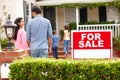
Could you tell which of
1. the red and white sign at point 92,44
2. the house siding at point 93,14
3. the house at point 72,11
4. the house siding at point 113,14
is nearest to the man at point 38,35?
the red and white sign at point 92,44

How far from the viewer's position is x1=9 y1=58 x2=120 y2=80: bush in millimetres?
6746

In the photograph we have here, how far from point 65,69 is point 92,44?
0.80 metres

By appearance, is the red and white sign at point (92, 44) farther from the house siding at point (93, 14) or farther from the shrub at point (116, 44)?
the house siding at point (93, 14)

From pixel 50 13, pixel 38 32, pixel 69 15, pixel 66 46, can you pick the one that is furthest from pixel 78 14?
pixel 38 32

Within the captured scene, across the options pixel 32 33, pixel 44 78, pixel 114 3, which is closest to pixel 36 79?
pixel 44 78

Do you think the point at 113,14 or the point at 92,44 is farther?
the point at 113,14

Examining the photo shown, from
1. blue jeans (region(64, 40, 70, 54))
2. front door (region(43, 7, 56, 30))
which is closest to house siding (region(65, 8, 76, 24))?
front door (region(43, 7, 56, 30))

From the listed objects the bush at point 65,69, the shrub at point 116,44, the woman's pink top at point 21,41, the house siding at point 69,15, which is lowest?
the shrub at point 116,44

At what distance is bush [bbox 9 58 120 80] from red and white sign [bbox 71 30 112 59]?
0.40 m

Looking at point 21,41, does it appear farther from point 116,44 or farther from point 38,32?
point 116,44

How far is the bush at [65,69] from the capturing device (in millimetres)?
6746

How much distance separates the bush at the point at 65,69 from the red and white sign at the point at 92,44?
0.40 meters

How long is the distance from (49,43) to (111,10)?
615 inches

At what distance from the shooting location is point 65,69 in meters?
6.82
